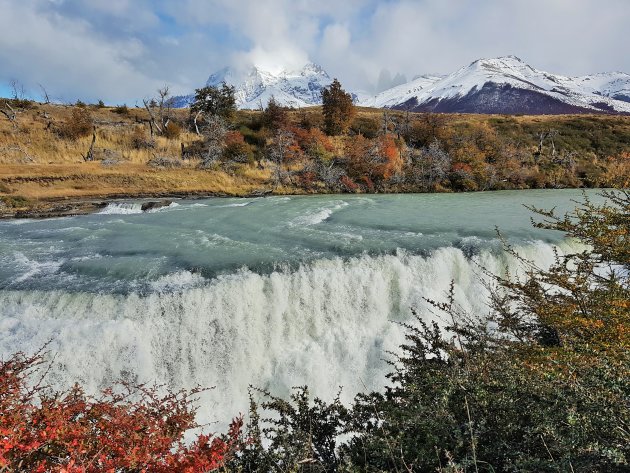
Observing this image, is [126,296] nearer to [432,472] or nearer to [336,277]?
[336,277]

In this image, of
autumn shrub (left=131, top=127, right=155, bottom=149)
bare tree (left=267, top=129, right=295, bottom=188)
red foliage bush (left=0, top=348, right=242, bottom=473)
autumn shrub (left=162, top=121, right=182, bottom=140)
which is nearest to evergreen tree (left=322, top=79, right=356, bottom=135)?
bare tree (left=267, top=129, right=295, bottom=188)

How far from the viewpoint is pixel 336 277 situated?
11.2m

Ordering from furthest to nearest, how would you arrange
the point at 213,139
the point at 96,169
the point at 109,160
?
the point at 213,139
the point at 109,160
the point at 96,169

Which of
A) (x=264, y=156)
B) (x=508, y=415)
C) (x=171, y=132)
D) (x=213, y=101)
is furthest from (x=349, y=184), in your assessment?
(x=508, y=415)

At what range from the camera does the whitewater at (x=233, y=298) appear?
Result: 892 centimetres

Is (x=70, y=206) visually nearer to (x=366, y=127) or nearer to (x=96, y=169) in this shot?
(x=96, y=169)

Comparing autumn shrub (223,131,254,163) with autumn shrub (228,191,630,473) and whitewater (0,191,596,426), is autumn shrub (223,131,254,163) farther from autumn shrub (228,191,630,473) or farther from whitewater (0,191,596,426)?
autumn shrub (228,191,630,473)

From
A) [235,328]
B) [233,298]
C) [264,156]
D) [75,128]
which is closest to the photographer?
[235,328]

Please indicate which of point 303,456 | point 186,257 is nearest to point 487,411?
point 303,456

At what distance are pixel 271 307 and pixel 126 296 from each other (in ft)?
12.3

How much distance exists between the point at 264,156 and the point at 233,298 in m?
26.6

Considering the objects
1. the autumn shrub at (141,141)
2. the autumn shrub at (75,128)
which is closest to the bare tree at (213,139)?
the autumn shrub at (141,141)

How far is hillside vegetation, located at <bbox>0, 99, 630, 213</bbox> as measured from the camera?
27719 millimetres

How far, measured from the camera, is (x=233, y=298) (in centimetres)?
1013
